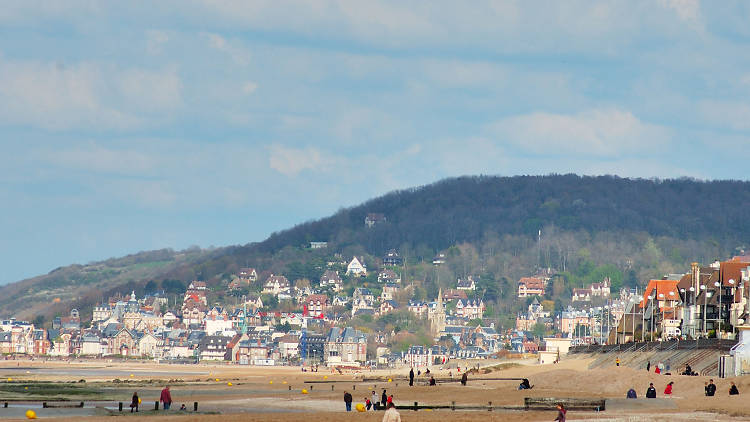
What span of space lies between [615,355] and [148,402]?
3915 centimetres

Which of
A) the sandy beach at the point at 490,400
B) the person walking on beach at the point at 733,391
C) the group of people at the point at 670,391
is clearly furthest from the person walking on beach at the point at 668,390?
the person walking on beach at the point at 733,391

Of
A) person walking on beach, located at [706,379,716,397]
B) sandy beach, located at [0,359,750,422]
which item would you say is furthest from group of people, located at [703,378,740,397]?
sandy beach, located at [0,359,750,422]

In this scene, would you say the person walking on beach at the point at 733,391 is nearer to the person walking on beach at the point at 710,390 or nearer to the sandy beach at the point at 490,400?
the sandy beach at the point at 490,400

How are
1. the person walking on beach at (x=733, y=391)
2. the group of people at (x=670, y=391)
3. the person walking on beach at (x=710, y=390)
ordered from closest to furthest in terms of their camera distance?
the person walking on beach at (x=733, y=391)
the group of people at (x=670, y=391)
the person walking on beach at (x=710, y=390)

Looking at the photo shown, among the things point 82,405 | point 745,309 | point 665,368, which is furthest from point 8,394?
point 745,309

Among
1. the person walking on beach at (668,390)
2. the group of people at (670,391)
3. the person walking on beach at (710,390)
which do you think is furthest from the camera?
the person walking on beach at (668,390)

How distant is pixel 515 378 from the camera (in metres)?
93.3

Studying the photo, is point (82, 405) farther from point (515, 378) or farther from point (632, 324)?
point (632, 324)

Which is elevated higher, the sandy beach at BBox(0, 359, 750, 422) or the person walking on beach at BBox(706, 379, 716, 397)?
the person walking on beach at BBox(706, 379, 716, 397)

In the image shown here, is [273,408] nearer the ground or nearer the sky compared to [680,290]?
nearer the ground

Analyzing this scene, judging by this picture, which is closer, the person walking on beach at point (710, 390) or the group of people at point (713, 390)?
the group of people at point (713, 390)

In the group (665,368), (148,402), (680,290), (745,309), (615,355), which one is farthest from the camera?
(680,290)

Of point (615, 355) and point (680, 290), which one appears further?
point (680, 290)

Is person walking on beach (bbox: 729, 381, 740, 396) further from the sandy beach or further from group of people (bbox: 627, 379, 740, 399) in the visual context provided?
the sandy beach
